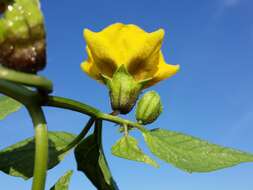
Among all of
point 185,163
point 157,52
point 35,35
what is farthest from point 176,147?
point 35,35

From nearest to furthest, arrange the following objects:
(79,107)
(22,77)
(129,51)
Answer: (22,77) → (79,107) → (129,51)

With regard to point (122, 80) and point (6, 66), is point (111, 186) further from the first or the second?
point (6, 66)

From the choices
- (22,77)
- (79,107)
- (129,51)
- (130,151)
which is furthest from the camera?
(129,51)

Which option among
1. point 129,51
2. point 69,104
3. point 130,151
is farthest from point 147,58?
point 69,104

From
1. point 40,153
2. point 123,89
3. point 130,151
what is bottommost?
point 40,153

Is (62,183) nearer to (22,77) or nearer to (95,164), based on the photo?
(95,164)

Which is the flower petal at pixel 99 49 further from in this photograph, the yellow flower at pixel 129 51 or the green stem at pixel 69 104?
the green stem at pixel 69 104

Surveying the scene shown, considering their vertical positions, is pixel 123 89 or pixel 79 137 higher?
pixel 123 89

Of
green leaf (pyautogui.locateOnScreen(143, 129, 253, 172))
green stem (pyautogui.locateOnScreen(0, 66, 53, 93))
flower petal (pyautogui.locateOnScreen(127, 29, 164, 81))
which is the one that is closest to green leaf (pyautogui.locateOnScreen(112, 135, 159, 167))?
green leaf (pyautogui.locateOnScreen(143, 129, 253, 172))
